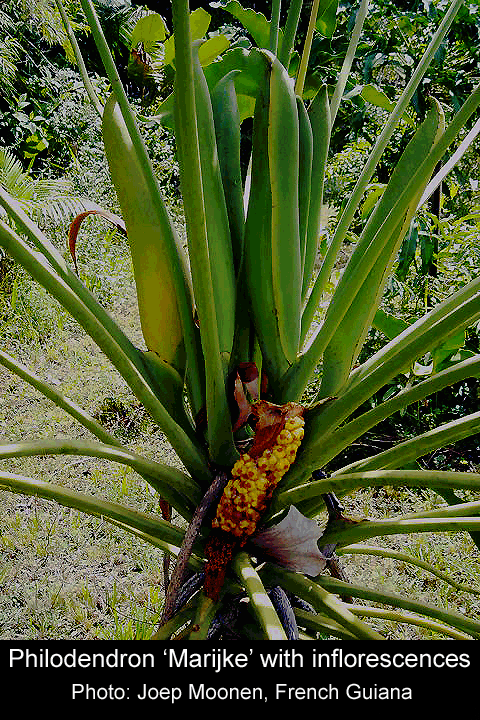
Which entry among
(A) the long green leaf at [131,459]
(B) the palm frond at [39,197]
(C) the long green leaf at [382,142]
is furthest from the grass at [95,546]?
(C) the long green leaf at [382,142]

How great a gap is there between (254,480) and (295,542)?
90 mm

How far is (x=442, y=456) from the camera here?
92.8 inches

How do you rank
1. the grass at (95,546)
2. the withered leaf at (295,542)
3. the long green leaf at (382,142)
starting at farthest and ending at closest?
the grass at (95,546), the long green leaf at (382,142), the withered leaf at (295,542)

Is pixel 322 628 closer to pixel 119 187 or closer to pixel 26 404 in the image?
pixel 119 187

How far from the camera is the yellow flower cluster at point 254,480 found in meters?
0.72

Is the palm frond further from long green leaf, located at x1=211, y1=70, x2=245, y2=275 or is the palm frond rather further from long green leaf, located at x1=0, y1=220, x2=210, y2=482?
long green leaf, located at x1=0, y1=220, x2=210, y2=482

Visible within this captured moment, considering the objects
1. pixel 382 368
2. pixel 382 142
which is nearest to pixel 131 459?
pixel 382 368

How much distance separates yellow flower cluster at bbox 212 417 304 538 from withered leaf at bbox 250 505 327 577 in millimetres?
30

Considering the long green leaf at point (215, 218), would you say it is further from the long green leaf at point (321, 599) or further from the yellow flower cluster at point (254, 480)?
the long green leaf at point (321, 599)

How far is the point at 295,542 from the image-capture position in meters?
0.74

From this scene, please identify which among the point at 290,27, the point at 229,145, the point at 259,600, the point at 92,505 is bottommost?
the point at 259,600

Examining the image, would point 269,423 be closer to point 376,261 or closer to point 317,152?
point 376,261

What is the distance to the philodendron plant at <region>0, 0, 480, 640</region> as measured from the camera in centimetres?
68
